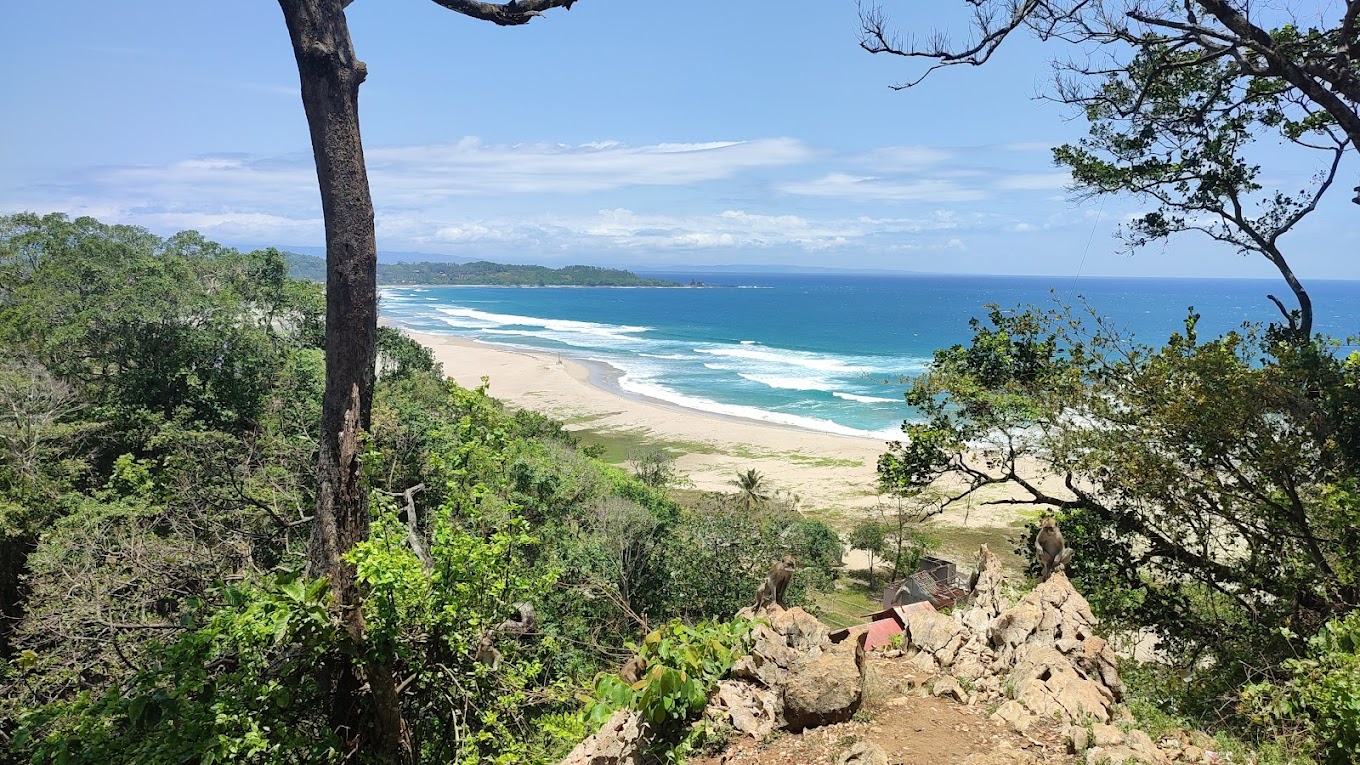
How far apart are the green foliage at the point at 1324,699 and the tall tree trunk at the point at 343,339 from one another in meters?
5.51

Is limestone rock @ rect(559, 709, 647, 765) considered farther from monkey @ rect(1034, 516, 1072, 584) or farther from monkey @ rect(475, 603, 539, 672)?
monkey @ rect(1034, 516, 1072, 584)

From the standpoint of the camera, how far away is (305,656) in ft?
13.0

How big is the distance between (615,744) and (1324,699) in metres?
4.28

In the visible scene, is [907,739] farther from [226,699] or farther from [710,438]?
[710,438]

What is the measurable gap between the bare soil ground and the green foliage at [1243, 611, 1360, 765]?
1467 millimetres

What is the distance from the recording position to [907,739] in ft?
14.7

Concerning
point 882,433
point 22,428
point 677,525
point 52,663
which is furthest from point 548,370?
point 52,663

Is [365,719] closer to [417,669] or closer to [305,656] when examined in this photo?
[417,669]

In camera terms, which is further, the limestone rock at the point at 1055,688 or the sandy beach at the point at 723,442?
the sandy beach at the point at 723,442

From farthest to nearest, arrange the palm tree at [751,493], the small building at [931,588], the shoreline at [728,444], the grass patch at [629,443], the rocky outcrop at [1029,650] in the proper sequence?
the grass patch at [629,443]
the shoreline at [728,444]
the palm tree at [751,493]
the small building at [931,588]
the rocky outcrop at [1029,650]

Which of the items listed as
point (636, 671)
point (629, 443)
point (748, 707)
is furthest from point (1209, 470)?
point (629, 443)

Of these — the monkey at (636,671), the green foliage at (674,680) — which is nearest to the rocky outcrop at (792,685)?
the green foliage at (674,680)

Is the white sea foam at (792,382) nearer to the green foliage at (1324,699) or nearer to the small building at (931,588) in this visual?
the small building at (931,588)

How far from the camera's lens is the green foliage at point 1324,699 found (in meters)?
4.06
